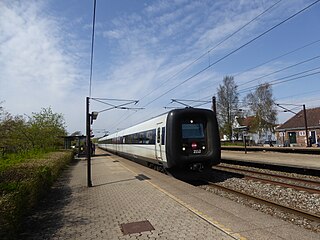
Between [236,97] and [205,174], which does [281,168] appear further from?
[236,97]

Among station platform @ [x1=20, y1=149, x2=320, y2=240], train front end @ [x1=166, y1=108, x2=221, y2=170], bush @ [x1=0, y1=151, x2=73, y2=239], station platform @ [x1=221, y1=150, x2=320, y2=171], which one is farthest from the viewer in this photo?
station platform @ [x1=221, y1=150, x2=320, y2=171]

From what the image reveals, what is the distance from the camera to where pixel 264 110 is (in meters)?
50.0

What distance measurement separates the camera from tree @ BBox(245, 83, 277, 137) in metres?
49.5

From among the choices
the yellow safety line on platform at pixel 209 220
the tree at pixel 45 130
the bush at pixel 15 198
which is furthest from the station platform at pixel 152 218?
the tree at pixel 45 130

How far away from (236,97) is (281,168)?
3747cm

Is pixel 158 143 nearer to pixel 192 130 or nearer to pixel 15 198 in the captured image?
pixel 192 130

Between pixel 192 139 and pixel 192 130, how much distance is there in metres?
0.37

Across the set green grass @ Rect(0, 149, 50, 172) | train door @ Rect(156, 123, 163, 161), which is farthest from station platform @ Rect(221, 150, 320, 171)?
green grass @ Rect(0, 149, 50, 172)

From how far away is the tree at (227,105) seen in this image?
1984 inches

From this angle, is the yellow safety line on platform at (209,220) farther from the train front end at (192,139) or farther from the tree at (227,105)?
the tree at (227,105)

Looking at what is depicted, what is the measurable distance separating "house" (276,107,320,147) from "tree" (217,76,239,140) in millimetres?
8477

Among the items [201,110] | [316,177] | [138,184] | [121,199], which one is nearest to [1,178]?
[121,199]

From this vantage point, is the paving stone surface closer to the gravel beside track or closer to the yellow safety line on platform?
the yellow safety line on platform

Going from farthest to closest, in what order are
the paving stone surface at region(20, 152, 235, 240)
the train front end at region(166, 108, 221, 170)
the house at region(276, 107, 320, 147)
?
1. the house at region(276, 107, 320, 147)
2. the train front end at region(166, 108, 221, 170)
3. the paving stone surface at region(20, 152, 235, 240)
